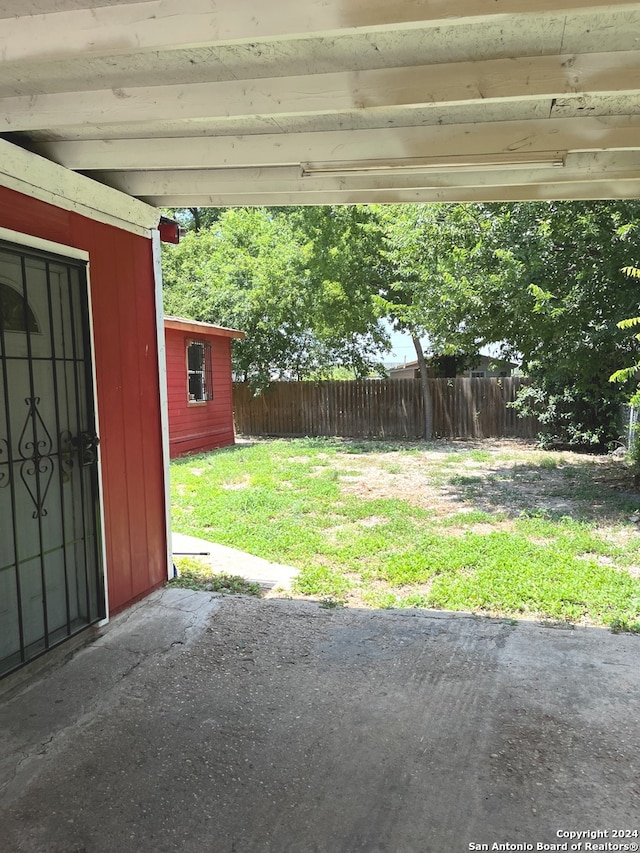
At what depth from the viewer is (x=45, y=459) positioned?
10.5 feet

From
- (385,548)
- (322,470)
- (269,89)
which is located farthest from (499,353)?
(269,89)

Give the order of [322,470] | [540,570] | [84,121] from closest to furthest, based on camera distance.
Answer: [84,121] < [540,570] < [322,470]

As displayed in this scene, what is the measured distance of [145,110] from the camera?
2.42 meters

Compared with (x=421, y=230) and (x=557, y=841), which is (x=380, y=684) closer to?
(x=557, y=841)

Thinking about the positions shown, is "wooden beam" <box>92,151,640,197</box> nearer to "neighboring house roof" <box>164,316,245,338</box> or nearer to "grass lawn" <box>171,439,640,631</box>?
"grass lawn" <box>171,439,640,631</box>

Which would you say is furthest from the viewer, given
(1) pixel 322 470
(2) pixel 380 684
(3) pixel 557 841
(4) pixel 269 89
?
(1) pixel 322 470

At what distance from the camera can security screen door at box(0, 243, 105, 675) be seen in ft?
9.69

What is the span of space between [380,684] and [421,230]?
8.59 metres

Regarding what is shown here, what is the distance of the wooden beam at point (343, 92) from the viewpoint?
7.14ft

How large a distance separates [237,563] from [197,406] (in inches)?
303

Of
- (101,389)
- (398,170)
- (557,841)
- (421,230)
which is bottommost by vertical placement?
(557,841)

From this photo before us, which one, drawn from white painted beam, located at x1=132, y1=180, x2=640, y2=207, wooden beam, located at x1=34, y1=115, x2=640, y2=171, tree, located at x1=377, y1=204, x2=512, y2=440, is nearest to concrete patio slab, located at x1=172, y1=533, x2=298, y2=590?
white painted beam, located at x1=132, y1=180, x2=640, y2=207

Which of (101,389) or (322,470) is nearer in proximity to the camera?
(101,389)

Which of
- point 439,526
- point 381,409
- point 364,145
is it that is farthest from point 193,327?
point 364,145
